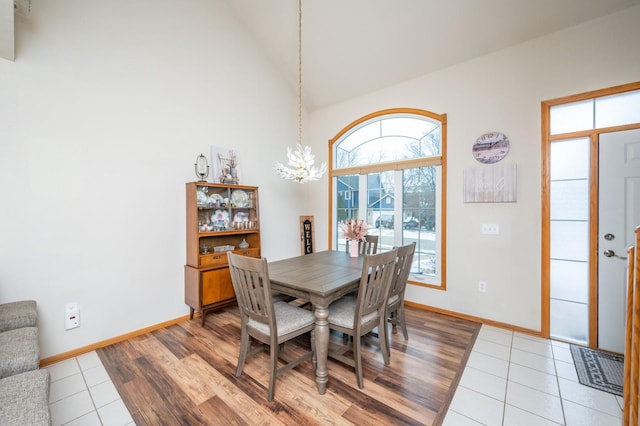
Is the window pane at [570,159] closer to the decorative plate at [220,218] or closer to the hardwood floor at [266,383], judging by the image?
the hardwood floor at [266,383]

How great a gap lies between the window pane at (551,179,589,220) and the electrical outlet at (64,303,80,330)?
466 cm

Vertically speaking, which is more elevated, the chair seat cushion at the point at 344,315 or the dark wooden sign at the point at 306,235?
the dark wooden sign at the point at 306,235

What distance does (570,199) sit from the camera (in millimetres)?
2643

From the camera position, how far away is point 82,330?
8.13ft

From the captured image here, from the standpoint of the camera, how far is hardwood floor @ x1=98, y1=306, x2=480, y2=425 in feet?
5.60

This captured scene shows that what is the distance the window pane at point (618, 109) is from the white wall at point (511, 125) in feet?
0.44

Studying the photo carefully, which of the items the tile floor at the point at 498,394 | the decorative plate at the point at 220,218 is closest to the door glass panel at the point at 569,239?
the tile floor at the point at 498,394

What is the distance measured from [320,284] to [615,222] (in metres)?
2.73

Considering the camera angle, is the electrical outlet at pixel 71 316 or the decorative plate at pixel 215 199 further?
the decorative plate at pixel 215 199

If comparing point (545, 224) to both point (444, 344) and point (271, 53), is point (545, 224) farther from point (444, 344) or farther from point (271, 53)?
point (271, 53)

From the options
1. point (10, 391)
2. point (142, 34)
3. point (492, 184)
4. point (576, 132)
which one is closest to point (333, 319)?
point (10, 391)

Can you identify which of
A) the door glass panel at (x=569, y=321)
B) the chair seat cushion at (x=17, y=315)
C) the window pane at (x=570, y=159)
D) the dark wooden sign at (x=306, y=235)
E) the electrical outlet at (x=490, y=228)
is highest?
the window pane at (x=570, y=159)

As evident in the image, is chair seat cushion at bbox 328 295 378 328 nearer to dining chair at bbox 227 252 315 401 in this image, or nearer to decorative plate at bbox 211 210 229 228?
dining chair at bbox 227 252 315 401

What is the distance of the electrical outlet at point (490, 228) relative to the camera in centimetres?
299
